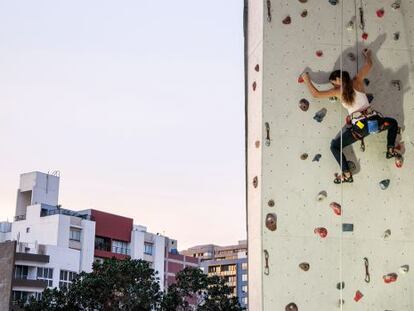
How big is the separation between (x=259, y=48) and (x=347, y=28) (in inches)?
31.9

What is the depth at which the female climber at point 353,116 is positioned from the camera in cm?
596

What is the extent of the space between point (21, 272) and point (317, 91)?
31.7 meters

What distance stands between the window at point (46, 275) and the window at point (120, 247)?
6166mm

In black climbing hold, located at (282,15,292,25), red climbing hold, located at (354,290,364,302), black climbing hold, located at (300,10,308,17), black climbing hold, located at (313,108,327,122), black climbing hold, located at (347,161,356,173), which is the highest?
black climbing hold, located at (300,10,308,17)

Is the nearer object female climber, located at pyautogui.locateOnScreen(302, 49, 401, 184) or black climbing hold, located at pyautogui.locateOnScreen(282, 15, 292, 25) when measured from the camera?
female climber, located at pyautogui.locateOnScreen(302, 49, 401, 184)

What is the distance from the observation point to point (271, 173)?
5.91 metres

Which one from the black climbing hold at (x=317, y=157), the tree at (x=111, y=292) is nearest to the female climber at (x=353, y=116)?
the black climbing hold at (x=317, y=157)

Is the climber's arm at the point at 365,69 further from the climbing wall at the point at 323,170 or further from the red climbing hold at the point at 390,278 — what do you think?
the red climbing hold at the point at 390,278

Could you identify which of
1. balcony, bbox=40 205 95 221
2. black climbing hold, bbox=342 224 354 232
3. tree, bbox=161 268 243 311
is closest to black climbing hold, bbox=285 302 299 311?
black climbing hold, bbox=342 224 354 232

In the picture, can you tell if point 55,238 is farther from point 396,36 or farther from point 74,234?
point 396,36

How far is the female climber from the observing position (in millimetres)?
5965

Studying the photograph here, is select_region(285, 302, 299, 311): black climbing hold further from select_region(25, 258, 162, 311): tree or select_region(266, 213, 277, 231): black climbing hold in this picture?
select_region(25, 258, 162, 311): tree

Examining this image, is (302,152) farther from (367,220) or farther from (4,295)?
(4,295)

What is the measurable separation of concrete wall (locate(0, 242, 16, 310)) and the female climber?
595 inches
